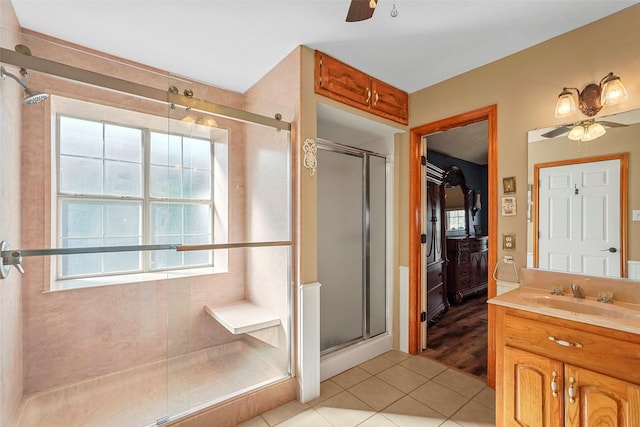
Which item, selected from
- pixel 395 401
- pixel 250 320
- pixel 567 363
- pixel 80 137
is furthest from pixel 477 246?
pixel 80 137

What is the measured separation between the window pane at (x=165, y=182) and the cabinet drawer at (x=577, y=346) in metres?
2.17

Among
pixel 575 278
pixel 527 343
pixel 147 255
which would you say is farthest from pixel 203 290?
pixel 575 278

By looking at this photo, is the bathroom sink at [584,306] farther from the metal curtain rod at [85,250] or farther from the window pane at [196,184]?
the window pane at [196,184]

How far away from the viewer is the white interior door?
66.5 inches

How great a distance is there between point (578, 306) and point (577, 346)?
1.30ft

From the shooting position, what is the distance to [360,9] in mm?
1144

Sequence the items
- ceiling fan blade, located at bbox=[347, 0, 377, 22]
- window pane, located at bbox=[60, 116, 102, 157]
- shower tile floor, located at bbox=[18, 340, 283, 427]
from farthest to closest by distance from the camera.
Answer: window pane, located at bbox=[60, 116, 102, 157] < shower tile floor, located at bbox=[18, 340, 283, 427] < ceiling fan blade, located at bbox=[347, 0, 377, 22]

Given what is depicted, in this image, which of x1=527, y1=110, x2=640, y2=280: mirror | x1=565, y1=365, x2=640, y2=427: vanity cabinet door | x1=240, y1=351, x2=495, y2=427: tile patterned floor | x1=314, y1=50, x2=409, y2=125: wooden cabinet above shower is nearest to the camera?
x1=565, y1=365, x2=640, y2=427: vanity cabinet door

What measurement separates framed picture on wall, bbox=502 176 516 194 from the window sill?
7.65ft

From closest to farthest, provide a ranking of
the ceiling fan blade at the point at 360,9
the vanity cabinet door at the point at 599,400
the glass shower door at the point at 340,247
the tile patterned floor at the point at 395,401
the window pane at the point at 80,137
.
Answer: the ceiling fan blade at the point at 360,9
the vanity cabinet door at the point at 599,400
the tile patterned floor at the point at 395,401
the window pane at the point at 80,137
the glass shower door at the point at 340,247

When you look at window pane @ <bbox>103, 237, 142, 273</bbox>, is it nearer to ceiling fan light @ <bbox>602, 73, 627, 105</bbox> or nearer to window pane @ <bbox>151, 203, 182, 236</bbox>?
window pane @ <bbox>151, 203, 182, 236</bbox>

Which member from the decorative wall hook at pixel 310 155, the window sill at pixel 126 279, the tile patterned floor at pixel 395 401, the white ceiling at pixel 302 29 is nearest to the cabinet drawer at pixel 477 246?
the tile patterned floor at pixel 395 401

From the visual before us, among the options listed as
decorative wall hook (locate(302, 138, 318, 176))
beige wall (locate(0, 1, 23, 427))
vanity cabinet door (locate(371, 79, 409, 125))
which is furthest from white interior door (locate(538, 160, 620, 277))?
beige wall (locate(0, 1, 23, 427))

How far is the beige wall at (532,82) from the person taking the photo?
5.43 feet
